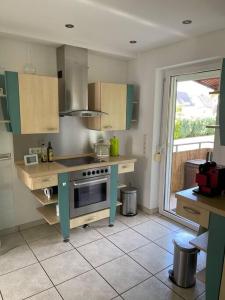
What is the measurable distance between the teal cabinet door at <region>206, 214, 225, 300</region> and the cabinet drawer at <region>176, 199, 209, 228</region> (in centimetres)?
5

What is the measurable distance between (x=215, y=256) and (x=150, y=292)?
0.71 metres

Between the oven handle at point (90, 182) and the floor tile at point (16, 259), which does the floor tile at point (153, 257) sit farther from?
the floor tile at point (16, 259)

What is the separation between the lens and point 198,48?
2.57 metres

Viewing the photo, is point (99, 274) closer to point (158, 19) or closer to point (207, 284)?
point (207, 284)

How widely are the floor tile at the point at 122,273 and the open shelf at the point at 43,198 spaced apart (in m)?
0.89

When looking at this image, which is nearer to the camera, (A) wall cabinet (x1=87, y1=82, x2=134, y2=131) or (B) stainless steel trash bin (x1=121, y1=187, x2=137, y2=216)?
(A) wall cabinet (x1=87, y1=82, x2=134, y2=131)

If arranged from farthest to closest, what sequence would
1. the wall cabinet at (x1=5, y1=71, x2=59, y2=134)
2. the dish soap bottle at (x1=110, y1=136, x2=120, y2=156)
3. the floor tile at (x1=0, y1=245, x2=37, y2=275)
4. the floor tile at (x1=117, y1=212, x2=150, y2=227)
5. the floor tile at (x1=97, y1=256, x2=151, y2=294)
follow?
1. the dish soap bottle at (x1=110, y1=136, x2=120, y2=156)
2. the floor tile at (x1=117, y1=212, x2=150, y2=227)
3. the wall cabinet at (x1=5, y1=71, x2=59, y2=134)
4. the floor tile at (x1=0, y1=245, x2=37, y2=275)
5. the floor tile at (x1=97, y1=256, x2=151, y2=294)

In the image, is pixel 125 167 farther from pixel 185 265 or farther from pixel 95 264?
pixel 185 265

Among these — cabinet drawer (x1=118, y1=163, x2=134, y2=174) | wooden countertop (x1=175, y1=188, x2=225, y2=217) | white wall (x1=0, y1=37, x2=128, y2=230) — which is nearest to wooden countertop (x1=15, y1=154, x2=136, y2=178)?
cabinet drawer (x1=118, y1=163, x2=134, y2=174)

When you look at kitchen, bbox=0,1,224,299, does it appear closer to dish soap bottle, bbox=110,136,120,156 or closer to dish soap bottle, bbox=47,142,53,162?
Result: dish soap bottle, bbox=47,142,53,162

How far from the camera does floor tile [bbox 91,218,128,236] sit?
2963mm

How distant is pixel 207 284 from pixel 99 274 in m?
0.99

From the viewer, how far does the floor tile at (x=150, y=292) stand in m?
1.92

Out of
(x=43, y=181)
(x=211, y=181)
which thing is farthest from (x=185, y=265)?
(x=43, y=181)
